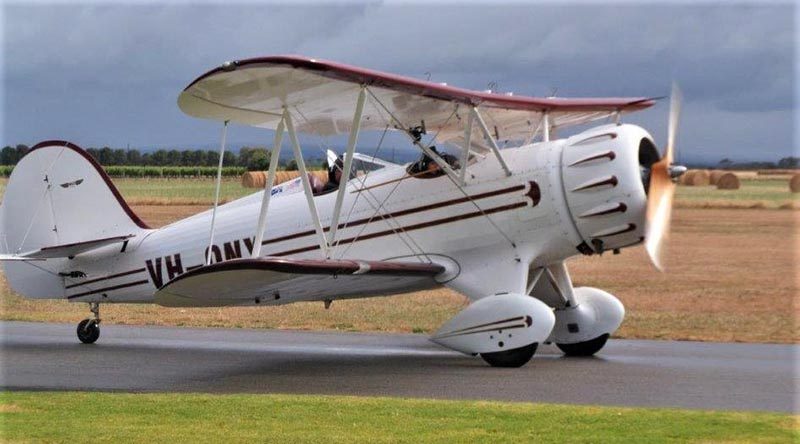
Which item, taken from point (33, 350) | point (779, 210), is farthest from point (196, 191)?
point (33, 350)

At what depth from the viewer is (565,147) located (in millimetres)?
13312

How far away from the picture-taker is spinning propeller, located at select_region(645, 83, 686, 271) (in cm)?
1291

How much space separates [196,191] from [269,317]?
93.1 ft

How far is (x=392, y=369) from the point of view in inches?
517

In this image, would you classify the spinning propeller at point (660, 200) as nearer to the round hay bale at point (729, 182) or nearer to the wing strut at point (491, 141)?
the wing strut at point (491, 141)

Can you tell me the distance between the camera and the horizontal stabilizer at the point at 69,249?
16.0 meters

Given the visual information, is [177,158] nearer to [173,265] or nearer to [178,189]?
[178,189]

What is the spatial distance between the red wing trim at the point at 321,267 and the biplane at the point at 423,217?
0.02m

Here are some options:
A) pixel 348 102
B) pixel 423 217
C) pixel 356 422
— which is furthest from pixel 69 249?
pixel 356 422

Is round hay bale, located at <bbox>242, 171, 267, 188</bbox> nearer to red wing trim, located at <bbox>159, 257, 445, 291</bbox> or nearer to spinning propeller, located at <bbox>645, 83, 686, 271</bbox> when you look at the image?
red wing trim, located at <bbox>159, 257, 445, 291</bbox>

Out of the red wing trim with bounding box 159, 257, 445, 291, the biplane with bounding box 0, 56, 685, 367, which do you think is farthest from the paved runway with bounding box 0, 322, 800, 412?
the red wing trim with bounding box 159, 257, 445, 291

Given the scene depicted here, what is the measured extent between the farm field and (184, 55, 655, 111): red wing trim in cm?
379

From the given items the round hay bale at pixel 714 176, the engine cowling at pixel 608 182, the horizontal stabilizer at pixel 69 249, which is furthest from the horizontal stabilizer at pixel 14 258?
the round hay bale at pixel 714 176

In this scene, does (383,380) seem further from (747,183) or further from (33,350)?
(747,183)
